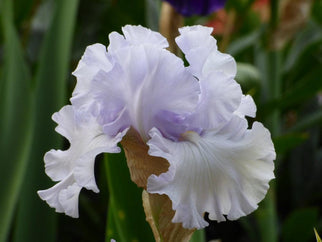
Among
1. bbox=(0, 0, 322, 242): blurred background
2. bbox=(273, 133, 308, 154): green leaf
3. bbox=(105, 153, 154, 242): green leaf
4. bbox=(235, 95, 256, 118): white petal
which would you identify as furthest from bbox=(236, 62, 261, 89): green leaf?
bbox=(235, 95, 256, 118): white petal

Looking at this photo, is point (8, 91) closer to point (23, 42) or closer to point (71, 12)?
point (71, 12)

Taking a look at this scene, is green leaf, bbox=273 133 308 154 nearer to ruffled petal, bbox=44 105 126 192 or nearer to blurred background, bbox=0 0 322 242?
blurred background, bbox=0 0 322 242

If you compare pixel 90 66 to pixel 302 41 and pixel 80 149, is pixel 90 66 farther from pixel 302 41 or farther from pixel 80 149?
pixel 302 41

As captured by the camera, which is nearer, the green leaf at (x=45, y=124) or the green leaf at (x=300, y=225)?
the green leaf at (x=45, y=124)

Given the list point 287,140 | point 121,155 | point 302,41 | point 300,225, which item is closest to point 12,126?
point 121,155

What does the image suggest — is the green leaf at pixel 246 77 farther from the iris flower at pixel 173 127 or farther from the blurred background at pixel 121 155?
the iris flower at pixel 173 127

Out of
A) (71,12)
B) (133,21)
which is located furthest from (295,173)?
(71,12)

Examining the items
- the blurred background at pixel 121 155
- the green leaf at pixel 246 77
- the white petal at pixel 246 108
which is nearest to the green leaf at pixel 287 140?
the blurred background at pixel 121 155
